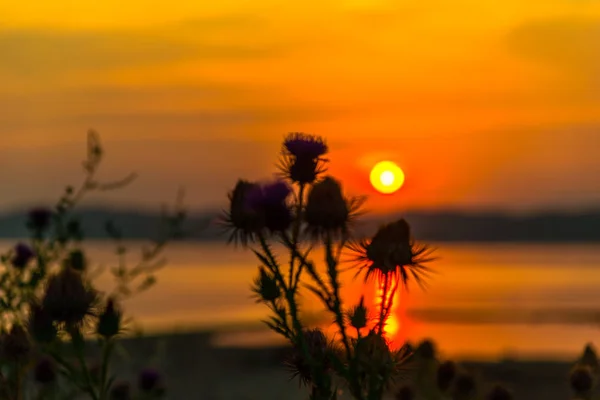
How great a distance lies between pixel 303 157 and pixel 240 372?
43.0 ft

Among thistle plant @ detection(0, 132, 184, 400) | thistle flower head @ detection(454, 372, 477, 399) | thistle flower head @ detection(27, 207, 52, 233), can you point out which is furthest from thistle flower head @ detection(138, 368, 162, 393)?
thistle flower head @ detection(454, 372, 477, 399)

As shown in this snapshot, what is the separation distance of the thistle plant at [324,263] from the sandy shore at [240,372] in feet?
26.1

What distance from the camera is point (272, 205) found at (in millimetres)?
3619

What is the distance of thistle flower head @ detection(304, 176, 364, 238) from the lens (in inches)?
144

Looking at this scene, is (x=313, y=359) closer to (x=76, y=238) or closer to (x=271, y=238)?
(x=271, y=238)

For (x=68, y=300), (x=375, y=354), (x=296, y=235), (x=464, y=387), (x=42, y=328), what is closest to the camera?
(x=375, y=354)

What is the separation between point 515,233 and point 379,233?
336 feet

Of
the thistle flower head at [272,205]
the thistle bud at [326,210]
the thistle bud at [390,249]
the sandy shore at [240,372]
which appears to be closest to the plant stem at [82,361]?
the thistle flower head at [272,205]

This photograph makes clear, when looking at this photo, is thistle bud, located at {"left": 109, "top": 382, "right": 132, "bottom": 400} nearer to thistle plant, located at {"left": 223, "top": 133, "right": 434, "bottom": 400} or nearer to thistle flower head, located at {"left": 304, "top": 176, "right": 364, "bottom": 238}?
thistle plant, located at {"left": 223, "top": 133, "right": 434, "bottom": 400}

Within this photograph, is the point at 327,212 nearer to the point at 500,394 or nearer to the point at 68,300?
the point at 68,300

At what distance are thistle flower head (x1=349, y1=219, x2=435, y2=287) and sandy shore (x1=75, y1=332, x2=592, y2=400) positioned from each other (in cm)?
821

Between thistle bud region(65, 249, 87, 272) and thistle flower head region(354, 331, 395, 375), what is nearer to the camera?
thistle flower head region(354, 331, 395, 375)

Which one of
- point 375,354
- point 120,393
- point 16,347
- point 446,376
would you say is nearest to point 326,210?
point 375,354

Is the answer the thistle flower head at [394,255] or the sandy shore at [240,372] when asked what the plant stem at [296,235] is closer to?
the thistle flower head at [394,255]
